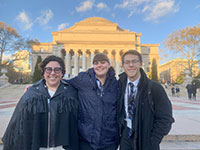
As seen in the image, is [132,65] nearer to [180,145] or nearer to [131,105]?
[131,105]

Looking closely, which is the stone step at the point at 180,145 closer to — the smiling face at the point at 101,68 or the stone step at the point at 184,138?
the stone step at the point at 184,138

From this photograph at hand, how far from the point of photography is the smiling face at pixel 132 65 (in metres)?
2.17

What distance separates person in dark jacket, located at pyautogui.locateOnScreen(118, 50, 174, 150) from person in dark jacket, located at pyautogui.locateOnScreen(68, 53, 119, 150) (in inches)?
5.5

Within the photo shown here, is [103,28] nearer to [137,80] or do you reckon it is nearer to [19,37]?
[19,37]

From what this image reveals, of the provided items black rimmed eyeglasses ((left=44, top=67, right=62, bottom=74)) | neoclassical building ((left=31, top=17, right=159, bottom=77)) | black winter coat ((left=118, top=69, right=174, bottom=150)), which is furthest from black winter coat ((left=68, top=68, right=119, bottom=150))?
neoclassical building ((left=31, top=17, right=159, bottom=77))

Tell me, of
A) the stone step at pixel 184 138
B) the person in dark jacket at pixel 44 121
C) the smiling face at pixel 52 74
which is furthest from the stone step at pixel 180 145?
the smiling face at pixel 52 74

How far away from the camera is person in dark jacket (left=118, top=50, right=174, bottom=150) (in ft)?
6.41

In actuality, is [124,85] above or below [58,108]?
above

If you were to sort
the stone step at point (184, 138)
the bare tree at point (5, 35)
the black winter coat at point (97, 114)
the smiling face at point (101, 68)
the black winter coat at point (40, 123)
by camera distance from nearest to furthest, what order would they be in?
the black winter coat at point (40, 123), the black winter coat at point (97, 114), the smiling face at point (101, 68), the stone step at point (184, 138), the bare tree at point (5, 35)

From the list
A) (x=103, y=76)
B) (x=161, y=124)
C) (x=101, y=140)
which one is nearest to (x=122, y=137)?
(x=101, y=140)

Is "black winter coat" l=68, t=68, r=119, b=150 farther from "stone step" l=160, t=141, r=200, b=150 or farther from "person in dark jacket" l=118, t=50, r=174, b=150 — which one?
"stone step" l=160, t=141, r=200, b=150

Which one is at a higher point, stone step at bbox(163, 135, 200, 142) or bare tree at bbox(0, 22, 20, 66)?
bare tree at bbox(0, 22, 20, 66)

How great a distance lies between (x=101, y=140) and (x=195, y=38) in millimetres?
37879

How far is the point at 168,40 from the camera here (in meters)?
33.2
